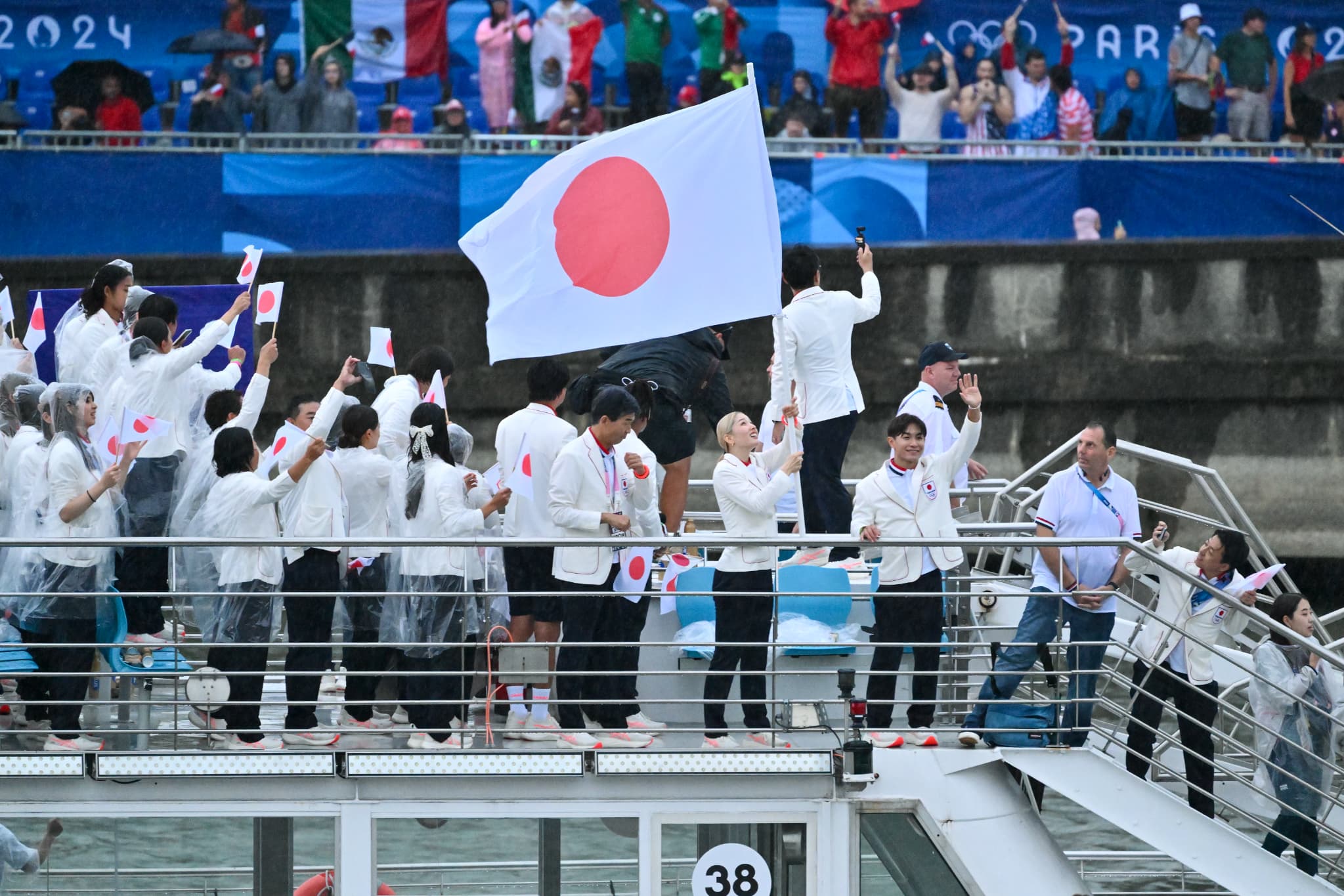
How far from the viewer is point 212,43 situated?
21219mm

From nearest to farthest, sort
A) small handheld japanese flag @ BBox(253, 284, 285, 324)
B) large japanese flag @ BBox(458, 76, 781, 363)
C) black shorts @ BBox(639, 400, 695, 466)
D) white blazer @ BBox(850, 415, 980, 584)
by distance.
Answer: white blazer @ BBox(850, 415, 980, 584), large japanese flag @ BBox(458, 76, 781, 363), small handheld japanese flag @ BBox(253, 284, 285, 324), black shorts @ BBox(639, 400, 695, 466)

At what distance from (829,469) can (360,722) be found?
380 centimetres

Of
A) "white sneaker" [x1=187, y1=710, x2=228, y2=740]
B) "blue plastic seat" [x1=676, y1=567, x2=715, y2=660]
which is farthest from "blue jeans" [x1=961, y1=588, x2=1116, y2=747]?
"white sneaker" [x1=187, y1=710, x2=228, y2=740]

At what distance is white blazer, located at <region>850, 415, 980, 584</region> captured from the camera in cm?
1017

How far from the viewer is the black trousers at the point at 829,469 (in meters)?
12.6

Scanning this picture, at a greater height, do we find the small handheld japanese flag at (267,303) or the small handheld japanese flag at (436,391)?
the small handheld japanese flag at (267,303)

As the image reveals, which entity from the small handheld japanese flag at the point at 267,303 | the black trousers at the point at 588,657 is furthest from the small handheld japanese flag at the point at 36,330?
the black trousers at the point at 588,657

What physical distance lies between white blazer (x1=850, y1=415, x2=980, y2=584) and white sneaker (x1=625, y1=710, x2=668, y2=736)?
1408mm

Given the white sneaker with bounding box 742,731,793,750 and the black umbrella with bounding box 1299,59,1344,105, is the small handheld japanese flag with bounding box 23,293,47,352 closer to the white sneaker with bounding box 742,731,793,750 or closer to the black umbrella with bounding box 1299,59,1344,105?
the white sneaker with bounding box 742,731,793,750

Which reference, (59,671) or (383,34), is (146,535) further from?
(383,34)

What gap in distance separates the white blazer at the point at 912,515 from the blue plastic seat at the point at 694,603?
1198mm

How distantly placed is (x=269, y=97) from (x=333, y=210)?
142cm

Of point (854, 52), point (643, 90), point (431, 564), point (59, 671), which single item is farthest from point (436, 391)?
point (854, 52)

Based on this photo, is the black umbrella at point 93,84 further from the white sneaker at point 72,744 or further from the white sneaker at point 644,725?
the white sneaker at point 644,725
